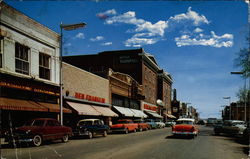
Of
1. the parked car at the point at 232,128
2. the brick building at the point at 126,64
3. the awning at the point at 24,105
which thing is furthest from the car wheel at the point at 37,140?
the brick building at the point at 126,64

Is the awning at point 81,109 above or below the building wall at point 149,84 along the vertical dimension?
below

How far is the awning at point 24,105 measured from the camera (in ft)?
53.2

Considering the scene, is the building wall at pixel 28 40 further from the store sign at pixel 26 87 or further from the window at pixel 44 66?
the store sign at pixel 26 87

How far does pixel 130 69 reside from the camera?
56125 millimetres

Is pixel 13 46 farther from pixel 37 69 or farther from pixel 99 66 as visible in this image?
pixel 99 66

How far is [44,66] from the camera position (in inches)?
876

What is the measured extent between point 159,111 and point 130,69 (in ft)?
71.7

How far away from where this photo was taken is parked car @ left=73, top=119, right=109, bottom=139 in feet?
68.2

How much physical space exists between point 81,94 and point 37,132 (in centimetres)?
1295

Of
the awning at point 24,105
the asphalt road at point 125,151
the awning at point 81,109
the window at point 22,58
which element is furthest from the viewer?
the awning at point 81,109

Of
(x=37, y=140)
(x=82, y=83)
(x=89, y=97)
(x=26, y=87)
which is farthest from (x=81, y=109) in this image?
(x=37, y=140)

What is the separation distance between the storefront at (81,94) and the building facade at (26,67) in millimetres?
1723

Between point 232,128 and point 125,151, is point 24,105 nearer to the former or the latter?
point 125,151

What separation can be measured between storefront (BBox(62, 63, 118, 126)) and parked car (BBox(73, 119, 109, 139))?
2852 millimetres
